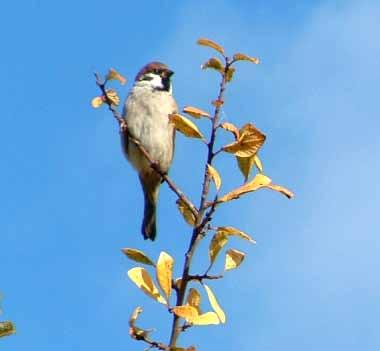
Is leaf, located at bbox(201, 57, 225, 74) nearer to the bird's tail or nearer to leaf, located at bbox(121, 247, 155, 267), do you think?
leaf, located at bbox(121, 247, 155, 267)

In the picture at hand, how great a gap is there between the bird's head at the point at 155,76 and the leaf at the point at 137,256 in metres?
5.29

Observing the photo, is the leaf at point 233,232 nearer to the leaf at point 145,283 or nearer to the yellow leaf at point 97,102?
the leaf at point 145,283

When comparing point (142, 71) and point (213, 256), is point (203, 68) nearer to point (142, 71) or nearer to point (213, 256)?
point (213, 256)

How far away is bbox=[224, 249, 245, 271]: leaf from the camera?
6.34ft

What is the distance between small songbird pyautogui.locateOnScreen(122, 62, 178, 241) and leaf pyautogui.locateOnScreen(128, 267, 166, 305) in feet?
15.7

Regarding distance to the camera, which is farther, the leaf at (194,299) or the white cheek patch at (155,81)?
the white cheek patch at (155,81)

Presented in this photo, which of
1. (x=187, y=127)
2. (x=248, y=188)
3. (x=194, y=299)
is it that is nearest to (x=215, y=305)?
(x=194, y=299)

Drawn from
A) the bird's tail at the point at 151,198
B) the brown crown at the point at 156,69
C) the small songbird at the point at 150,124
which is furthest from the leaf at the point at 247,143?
the brown crown at the point at 156,69

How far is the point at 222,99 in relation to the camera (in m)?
2.11

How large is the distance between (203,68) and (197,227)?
22.2 inches

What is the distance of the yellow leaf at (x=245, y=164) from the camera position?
80.5 inches

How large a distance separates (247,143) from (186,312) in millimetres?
480

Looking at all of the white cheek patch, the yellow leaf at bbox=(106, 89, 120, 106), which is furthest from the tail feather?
the yellow leaf at bbox=(106, 89, 120, 106)

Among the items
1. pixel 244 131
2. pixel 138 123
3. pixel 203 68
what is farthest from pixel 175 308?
pixel 138 123
